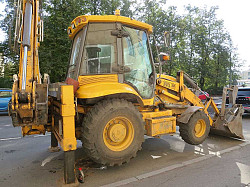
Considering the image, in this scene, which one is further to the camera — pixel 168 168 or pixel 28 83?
pixel 168 168

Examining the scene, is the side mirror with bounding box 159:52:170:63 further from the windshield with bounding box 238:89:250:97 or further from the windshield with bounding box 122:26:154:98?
the windshield with bounding box 238:89:250:97

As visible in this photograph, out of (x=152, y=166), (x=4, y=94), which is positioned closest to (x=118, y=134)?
(x=152, y=166)

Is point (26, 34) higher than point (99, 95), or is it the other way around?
point (26, 34)

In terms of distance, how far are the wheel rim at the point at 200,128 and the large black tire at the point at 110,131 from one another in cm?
193

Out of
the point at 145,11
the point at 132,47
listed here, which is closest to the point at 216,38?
the point at 145,11

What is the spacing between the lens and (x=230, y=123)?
541 centimetres

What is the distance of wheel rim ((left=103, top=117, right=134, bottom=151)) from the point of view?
11.4 feet

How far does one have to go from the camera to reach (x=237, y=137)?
5.64m

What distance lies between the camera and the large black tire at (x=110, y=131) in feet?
Answer: 10.6

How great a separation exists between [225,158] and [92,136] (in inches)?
123

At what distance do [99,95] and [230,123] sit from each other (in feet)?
13.5

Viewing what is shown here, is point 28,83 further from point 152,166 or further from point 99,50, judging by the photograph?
point 152,166

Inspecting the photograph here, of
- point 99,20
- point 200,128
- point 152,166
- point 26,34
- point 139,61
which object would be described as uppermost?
point 99,20

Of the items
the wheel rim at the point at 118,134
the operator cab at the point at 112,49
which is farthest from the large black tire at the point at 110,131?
the operator cab at the point at 112,49
